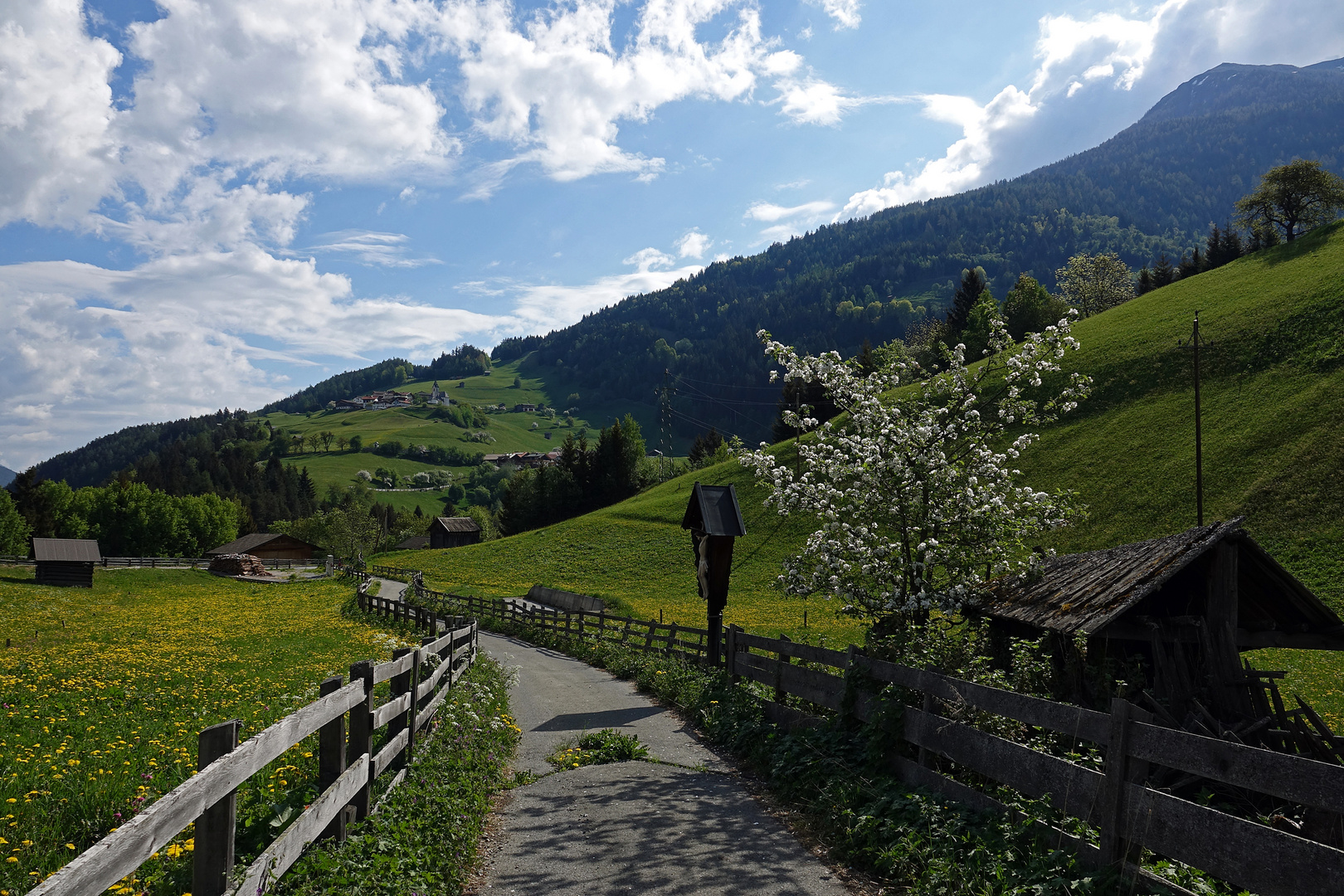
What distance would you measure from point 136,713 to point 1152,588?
43.0 feet

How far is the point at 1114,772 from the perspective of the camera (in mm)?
5156

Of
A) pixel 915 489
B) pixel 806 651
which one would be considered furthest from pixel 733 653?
pixel 915 489

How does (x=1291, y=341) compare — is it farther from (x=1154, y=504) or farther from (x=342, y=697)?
(x=342, y=697)

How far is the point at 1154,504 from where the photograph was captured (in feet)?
128

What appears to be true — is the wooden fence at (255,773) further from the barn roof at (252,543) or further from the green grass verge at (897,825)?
the barn roof at (252,543)

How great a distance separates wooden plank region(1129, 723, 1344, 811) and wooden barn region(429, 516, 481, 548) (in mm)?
113492

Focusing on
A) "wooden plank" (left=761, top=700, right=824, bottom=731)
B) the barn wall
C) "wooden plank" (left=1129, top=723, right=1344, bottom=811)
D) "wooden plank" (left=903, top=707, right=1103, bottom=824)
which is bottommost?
the barn wall

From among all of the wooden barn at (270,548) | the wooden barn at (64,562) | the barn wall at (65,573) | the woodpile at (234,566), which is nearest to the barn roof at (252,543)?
the wooden barn at (270,548)

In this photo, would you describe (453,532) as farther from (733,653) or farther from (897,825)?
(897,825)

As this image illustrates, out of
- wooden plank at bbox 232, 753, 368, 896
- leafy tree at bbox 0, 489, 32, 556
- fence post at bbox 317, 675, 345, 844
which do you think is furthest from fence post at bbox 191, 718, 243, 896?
leafy tree at bbox 0, 489, 32, 556

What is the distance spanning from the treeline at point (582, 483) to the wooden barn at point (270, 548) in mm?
31247

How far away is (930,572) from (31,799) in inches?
489

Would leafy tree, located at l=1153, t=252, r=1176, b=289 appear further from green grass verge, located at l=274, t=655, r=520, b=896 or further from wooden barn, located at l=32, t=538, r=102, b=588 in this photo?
wooden barn, located at l=32, t=538, r=102, b=588

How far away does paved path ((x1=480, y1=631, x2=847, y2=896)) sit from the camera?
631cm
